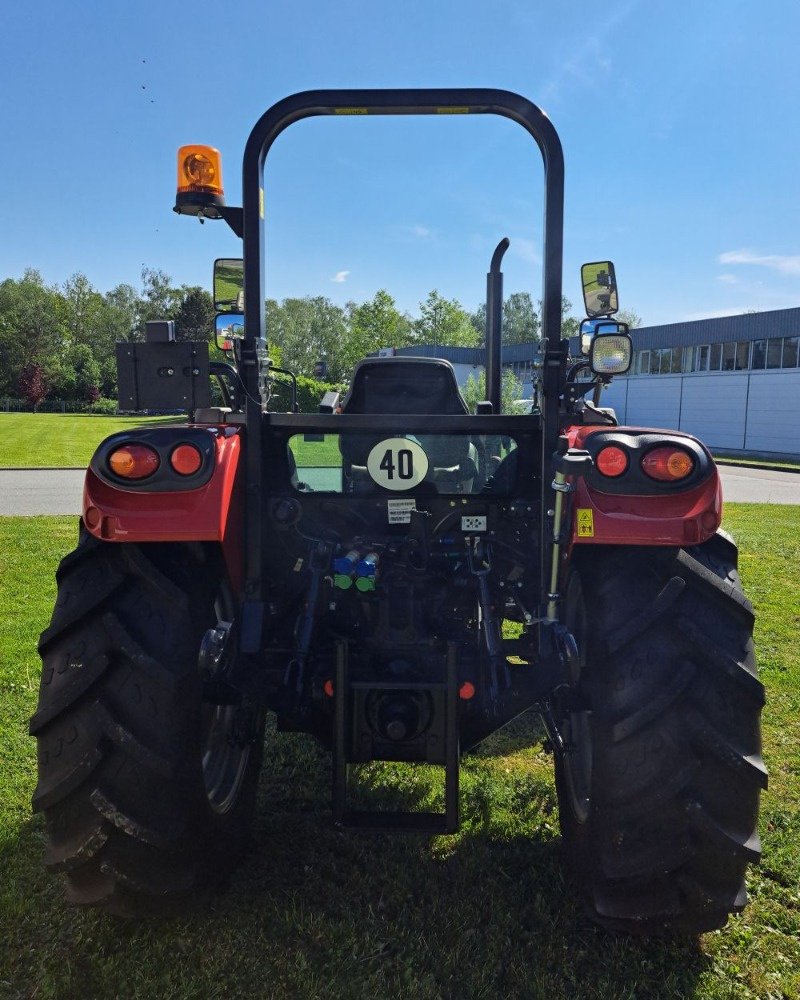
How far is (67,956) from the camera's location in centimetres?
221

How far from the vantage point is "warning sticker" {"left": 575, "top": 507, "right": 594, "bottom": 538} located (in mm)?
2246

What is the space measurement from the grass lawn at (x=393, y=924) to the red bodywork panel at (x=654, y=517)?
48.1 inches

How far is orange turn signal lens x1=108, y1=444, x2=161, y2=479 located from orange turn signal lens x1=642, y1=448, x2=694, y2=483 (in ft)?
4.64

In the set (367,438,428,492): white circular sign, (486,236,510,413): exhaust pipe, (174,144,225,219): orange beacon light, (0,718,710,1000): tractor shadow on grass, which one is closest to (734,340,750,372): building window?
(486,236,510,413): exhaust pipe

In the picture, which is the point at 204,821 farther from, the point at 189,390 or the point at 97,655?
the point at 189,390

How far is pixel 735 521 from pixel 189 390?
10.1 m

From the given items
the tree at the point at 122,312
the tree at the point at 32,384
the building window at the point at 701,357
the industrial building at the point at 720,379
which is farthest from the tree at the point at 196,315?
the building window at the point at 701,357

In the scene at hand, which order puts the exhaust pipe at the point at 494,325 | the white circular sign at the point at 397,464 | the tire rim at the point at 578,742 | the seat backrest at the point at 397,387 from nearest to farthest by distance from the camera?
the tire rim at the point at 578,742 < the white circular sign at the point at 397,464 < the seat backrest at the point at 397,387 < the exhaust pipe at the point at 494,325

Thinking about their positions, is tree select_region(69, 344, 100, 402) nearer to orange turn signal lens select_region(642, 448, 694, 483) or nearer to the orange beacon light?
the orange beacon light

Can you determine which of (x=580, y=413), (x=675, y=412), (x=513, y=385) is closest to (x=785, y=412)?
(x=675, y=412)

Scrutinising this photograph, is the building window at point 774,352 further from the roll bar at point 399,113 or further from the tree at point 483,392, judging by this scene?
the roll bar at point 399,113

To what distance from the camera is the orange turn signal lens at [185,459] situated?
7.18 ft

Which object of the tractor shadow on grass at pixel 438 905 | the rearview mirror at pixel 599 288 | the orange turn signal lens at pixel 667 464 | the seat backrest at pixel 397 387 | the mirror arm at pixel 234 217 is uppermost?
the mirror arm at pixel 234 217

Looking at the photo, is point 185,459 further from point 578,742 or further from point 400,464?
point 578,742
